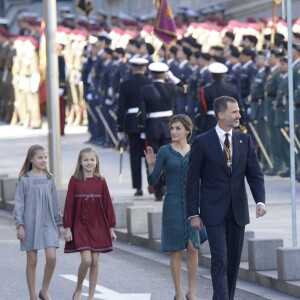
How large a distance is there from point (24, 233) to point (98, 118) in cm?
2059

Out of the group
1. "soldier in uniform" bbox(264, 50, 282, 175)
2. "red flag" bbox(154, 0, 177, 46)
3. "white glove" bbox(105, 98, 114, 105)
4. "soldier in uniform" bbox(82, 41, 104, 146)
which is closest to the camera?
"soldier in uniform" bbox(264, 50, 282, 175)

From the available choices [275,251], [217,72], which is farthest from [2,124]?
[275,251]

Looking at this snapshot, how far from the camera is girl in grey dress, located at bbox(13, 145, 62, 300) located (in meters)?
14.0

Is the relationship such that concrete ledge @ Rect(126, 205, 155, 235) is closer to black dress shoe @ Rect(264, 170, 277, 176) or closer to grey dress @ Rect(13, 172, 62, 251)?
grey dress @ Rect(13, 172, 62, 251)

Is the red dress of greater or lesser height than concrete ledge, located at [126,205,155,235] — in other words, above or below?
above

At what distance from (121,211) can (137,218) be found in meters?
0.85

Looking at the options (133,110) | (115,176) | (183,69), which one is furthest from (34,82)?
(133,110)

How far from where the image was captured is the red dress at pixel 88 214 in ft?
45.5

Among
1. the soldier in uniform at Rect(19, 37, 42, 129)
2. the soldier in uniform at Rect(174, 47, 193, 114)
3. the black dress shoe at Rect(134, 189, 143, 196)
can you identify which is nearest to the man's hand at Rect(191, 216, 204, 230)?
the black dress shoe at Rect(134, 189, 143, 196)

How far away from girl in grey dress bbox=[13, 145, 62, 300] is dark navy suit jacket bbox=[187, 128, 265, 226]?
150 centimetres

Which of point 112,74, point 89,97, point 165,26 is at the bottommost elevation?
point 89,97

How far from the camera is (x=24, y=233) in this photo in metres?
14.0

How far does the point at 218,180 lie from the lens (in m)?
13.0

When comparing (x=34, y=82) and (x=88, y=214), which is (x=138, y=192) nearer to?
(x=88, y=214)
